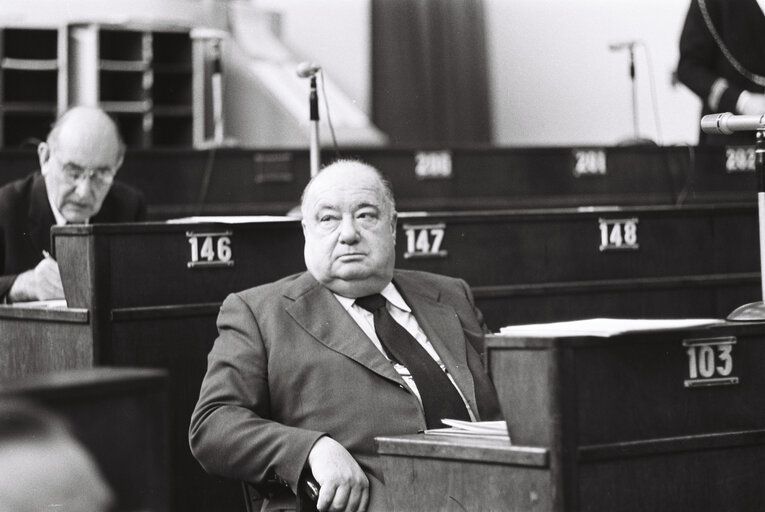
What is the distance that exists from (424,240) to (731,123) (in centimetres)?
121

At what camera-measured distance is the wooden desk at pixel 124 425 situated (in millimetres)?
1102

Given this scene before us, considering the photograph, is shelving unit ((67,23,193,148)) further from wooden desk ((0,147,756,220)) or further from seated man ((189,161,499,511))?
seated man ((189,161,499,511))

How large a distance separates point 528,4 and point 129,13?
329 cm

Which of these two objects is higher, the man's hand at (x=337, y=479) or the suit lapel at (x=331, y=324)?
the suit lapel at (x=331, y=324)

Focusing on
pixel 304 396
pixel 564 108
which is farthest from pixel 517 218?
pixel 564 108

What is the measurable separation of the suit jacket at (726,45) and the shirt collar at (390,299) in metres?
2.21

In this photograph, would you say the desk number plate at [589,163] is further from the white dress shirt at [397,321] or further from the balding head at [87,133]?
the white dress shirt at [397,321]

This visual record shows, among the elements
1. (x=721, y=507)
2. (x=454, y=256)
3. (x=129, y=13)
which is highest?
(x=129, y=13)

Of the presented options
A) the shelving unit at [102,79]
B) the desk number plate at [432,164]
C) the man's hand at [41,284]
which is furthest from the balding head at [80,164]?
the shelving unit at [102,79]

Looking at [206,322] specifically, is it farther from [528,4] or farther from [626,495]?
[528,4]

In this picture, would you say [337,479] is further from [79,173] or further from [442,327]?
[79,173]

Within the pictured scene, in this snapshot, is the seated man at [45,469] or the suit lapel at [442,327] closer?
the seated man at [45,469]

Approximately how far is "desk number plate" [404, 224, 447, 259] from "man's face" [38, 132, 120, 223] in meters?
0.85

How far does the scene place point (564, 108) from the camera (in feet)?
33.7
